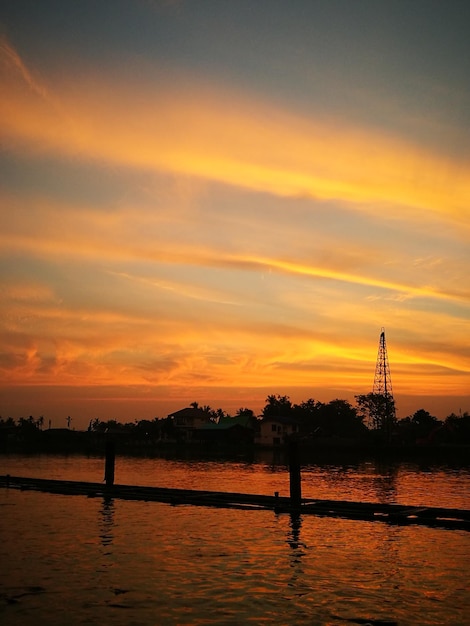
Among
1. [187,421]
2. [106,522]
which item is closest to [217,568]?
[106,522]

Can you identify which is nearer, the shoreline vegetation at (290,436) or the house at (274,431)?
the shoreline vegetation at (290,436)

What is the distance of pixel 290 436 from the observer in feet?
468

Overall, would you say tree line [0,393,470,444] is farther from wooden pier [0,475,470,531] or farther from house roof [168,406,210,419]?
wooden pier [0,475,470,531]

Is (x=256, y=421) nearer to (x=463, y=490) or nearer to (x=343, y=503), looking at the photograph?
(x=463, y=490)

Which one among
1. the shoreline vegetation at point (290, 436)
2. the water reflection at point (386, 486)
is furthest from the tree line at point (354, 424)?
the water reflection at point (386, 486)

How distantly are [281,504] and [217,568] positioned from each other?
14227mm

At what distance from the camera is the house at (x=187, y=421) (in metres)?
170

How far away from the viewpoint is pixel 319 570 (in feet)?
69.4

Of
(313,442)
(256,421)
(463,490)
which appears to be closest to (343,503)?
(463,490)

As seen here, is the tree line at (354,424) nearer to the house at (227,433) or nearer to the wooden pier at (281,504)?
the house at (227,433)

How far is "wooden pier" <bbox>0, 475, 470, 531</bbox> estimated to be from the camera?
29859 millimetres

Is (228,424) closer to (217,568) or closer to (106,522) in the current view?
(106,522)

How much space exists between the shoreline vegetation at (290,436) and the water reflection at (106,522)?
262ft

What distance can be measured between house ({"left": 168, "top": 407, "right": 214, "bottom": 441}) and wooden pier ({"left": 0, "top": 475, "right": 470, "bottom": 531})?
123257 mm
